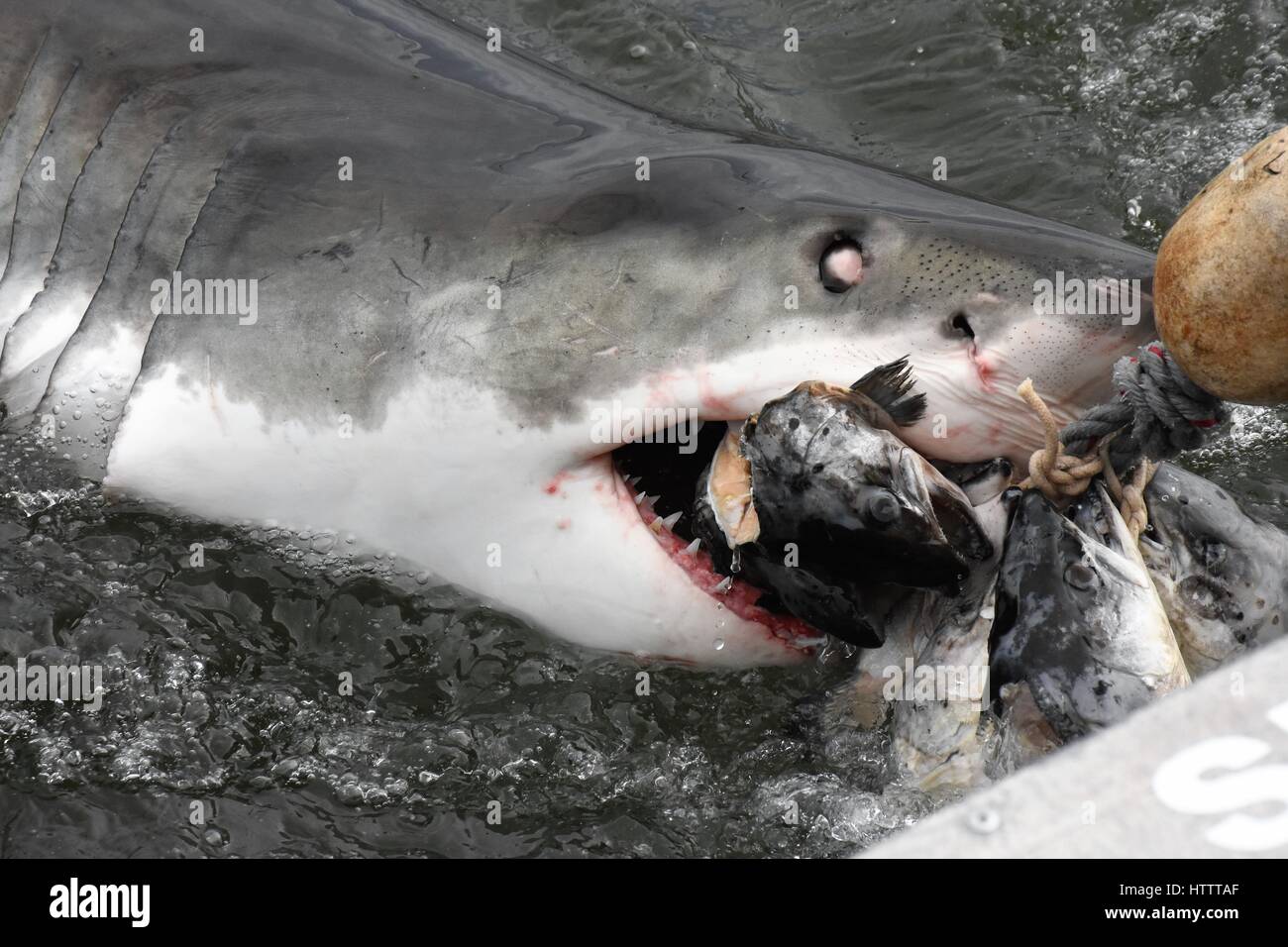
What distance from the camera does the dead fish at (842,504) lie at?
1.65 metres

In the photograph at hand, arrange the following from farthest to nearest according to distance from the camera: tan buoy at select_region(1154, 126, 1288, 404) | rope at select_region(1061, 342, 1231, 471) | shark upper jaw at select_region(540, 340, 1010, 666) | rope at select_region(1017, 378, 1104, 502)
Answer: shark upper jaw at select_region(540, 340, 1010, 666), rope at select_region(1017, 378, 1104, 502), rope at select_region(1061, 342, 1231, 471), tan buoy at select_region(1154, 126, 1288, 404)

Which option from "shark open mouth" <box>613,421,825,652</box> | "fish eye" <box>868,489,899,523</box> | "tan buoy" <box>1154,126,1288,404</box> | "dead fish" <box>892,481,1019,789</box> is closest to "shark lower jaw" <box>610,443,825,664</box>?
"shark open mouth" <box>613,421,825,652</box>

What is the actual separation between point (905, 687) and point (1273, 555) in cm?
50

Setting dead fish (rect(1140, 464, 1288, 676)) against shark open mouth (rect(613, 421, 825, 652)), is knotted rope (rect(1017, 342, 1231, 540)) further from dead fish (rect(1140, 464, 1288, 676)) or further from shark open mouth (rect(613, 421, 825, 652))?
shark open mouth (rect(613, 421, 825, 652))

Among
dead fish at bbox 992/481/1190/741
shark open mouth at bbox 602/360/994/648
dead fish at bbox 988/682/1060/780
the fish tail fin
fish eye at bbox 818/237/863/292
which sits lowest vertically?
dead fish at bbox 988/682/1060/780

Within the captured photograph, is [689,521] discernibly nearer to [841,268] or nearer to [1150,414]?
[841,268]

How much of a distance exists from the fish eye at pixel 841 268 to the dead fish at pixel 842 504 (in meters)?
0.15

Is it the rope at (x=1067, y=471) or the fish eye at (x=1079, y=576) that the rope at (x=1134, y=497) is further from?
the fish eye at (x=1079, y=576)

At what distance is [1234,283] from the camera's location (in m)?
1.41

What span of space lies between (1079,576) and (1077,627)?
63mm

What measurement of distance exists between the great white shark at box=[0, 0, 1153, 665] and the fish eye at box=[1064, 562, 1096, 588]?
0.58 feet

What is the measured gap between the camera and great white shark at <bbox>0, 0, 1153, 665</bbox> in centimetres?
182

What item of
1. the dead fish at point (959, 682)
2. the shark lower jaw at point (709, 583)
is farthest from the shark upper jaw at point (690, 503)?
the dead fish at point (959, 682)
